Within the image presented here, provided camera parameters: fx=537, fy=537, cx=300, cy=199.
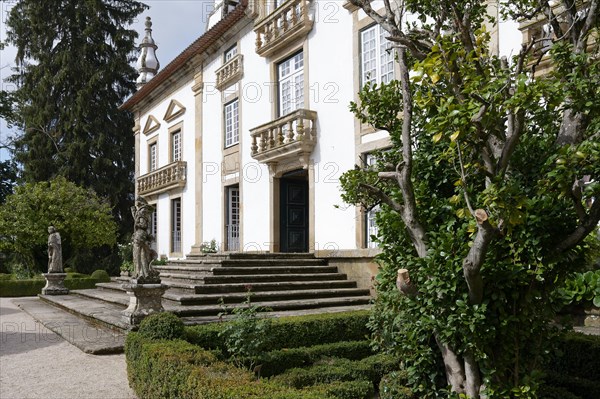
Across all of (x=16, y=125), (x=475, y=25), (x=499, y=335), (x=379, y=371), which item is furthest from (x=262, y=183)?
(x=16, y=125)

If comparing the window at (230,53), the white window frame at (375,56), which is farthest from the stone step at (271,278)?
the window at (230,53)

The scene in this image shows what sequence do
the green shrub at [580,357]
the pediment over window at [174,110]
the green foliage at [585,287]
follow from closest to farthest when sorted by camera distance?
the green foliage at [585,287] → the green shrub at [580,357] → the pediment over window at [174,110]

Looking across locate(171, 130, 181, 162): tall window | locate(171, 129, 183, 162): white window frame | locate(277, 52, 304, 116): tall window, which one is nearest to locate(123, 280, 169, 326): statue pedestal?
locate(277, 52, 304, 116): tall window

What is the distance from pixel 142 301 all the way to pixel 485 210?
632 centimetres

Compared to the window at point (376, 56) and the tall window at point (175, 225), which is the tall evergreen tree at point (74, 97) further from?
the window at point (376, 56)

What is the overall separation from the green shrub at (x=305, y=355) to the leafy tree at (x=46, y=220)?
683 inches

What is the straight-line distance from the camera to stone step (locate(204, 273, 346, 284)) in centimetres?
1107

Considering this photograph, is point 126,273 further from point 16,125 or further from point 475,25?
point 16,125

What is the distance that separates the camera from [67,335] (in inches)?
360

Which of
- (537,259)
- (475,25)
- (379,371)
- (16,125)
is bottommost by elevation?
(379,371)

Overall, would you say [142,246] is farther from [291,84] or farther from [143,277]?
[291,84]

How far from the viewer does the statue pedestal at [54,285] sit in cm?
1622

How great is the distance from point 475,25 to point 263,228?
426 inches

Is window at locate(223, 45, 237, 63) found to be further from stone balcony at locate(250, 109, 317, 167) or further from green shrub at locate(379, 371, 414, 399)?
green shrub at locate(379, 371, 414, 399)
